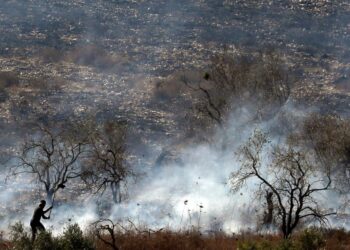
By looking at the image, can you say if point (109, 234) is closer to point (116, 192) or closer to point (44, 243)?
point (44, 243)

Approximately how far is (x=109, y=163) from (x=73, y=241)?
2056cm

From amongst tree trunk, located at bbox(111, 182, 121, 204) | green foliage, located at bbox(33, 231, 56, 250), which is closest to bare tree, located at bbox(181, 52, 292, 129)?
tree trunk, located at bbox(111, 182, 121, 204)

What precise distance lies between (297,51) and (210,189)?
24.0 m

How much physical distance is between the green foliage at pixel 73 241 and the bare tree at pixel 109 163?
17.1m

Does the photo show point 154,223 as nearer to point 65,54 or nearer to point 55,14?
point 65,54

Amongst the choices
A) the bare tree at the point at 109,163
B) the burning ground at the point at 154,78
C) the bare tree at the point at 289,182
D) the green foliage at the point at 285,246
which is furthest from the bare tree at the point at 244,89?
the green foliage at the point at 285,246

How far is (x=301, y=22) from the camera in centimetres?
5934

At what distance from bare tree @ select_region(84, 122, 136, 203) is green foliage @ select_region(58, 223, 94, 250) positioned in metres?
17.1

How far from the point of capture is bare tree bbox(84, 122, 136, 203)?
30.8 m

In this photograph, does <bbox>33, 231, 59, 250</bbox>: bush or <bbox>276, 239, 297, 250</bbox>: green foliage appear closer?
<bbox>276, 239, 297, 250</bbox>: green foliage

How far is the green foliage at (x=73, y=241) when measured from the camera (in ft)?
39.7

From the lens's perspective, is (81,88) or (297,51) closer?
(81,88)

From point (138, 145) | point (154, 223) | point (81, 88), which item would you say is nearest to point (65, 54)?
point (81, 88)

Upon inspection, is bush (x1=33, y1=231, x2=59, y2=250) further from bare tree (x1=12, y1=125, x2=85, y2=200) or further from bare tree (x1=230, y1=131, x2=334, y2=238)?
bare tree (x1=12, y1=125, x2=85, y2=200)
